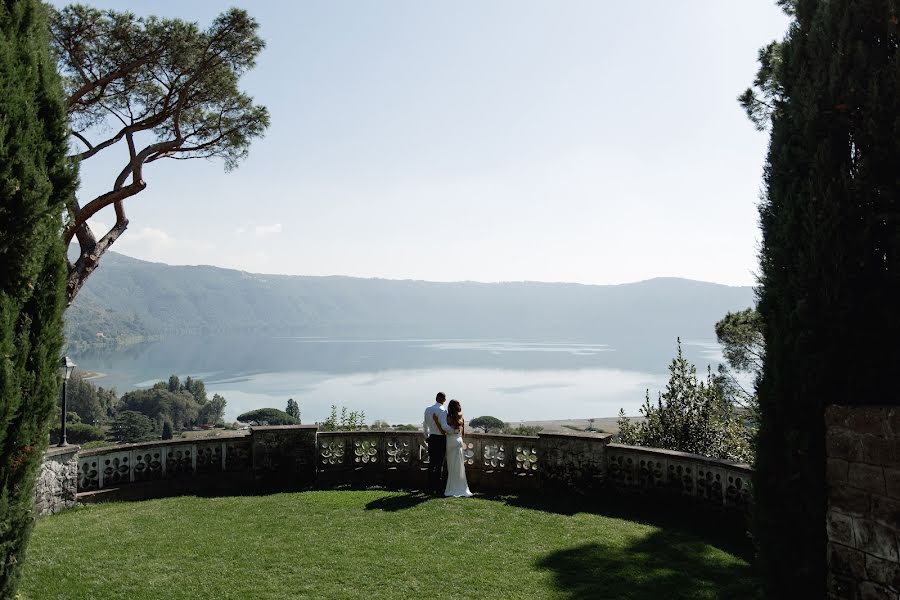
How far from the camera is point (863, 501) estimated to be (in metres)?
4.03

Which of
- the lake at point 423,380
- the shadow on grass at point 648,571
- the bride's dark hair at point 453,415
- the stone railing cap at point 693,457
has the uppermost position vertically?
the bride's dark hair at point 453,415

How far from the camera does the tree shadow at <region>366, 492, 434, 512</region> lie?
8.41 m

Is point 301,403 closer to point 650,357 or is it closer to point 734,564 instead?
point 734,564

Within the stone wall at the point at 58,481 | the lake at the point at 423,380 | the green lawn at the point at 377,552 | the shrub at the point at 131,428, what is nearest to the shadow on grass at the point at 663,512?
the green lawn at the point at 377,552

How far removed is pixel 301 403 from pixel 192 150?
92795mm

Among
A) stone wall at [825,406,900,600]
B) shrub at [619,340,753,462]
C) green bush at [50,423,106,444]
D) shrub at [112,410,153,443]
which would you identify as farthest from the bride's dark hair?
shrub at [112,410,153,443]

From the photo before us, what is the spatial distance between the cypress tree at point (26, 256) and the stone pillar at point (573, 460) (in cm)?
703

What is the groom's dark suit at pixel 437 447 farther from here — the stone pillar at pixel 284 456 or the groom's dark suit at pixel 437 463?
the stone pillar at pixel 284 456

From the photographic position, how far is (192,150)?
44.4 feet

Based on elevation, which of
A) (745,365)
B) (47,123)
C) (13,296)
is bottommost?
(745,365)

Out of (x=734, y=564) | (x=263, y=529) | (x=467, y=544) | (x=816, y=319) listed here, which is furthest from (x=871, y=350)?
(x=263, y=529)

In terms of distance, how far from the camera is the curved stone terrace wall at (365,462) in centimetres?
882

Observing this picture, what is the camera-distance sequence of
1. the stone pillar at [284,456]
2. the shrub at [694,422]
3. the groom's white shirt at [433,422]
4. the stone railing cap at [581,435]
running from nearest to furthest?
the stone railing cap at [581,435], the groom's white shirt at [433,422], the stone pillar at [284,456], the shrub at [694,422]

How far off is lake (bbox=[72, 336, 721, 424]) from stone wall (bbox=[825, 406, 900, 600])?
78.0 metres
